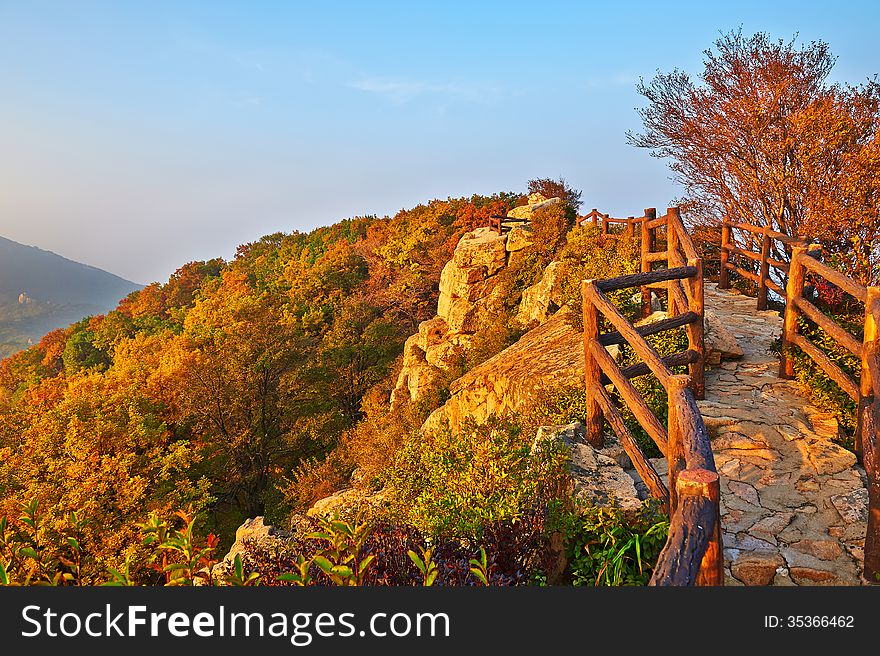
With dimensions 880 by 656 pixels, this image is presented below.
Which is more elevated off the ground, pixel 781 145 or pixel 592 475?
pixel 781 145

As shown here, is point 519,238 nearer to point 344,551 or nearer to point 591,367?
point 591,367

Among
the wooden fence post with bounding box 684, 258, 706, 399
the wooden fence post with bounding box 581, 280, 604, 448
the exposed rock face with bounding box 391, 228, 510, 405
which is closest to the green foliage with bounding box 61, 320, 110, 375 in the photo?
the exposed rock face with bounding box 391, 228, 510, 405

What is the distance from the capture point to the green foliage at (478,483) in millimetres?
3699

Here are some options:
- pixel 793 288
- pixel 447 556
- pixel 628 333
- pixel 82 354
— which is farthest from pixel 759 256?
pixel 82 354

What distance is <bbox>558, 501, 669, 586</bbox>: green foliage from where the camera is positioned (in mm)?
3211

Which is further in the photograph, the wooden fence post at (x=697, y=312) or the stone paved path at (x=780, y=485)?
the wooden fence post at (x=697, y=312)

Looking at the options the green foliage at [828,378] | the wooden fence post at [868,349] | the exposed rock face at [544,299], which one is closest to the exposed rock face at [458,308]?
the exposed rock face at [544,299]

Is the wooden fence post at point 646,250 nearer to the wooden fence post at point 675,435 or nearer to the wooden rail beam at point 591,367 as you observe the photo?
the wooden rail beam at point 591,367

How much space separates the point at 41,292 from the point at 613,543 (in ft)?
374

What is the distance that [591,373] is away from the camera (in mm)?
4848

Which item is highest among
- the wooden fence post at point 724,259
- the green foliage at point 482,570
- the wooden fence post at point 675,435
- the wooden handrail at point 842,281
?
the wooden fence post at point 724,259

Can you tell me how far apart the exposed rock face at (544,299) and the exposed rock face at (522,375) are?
2930 millimetres

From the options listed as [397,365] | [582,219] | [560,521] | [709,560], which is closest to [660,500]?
[560,521]

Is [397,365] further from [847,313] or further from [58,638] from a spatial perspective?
[58,638]
